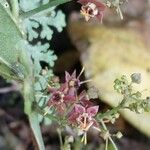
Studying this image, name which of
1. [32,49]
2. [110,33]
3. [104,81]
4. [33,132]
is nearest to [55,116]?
[33,132]

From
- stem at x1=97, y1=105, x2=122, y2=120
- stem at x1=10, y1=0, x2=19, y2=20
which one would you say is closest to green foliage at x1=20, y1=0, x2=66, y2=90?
stem at x1=10, y1=0, x2=19, y2=20

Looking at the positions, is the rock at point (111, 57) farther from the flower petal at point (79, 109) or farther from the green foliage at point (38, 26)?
the flower petal at point (79, 109)

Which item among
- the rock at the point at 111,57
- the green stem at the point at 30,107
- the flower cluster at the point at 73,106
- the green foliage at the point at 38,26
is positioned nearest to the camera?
the green stem at the point at 30,107

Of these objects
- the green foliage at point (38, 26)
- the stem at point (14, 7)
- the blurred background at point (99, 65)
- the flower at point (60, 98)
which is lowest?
the blurred background at point (99, 65)

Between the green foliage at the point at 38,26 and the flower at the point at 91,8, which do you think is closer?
the flower at the point at 91,8

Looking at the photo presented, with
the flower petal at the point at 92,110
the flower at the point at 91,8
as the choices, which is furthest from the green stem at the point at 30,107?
the flower at the point at 91,8

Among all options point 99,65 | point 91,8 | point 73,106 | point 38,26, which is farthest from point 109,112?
Answer: point 99,65

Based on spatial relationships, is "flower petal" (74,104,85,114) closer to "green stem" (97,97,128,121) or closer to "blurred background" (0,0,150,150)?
"green stem" (97,97,128,121)
